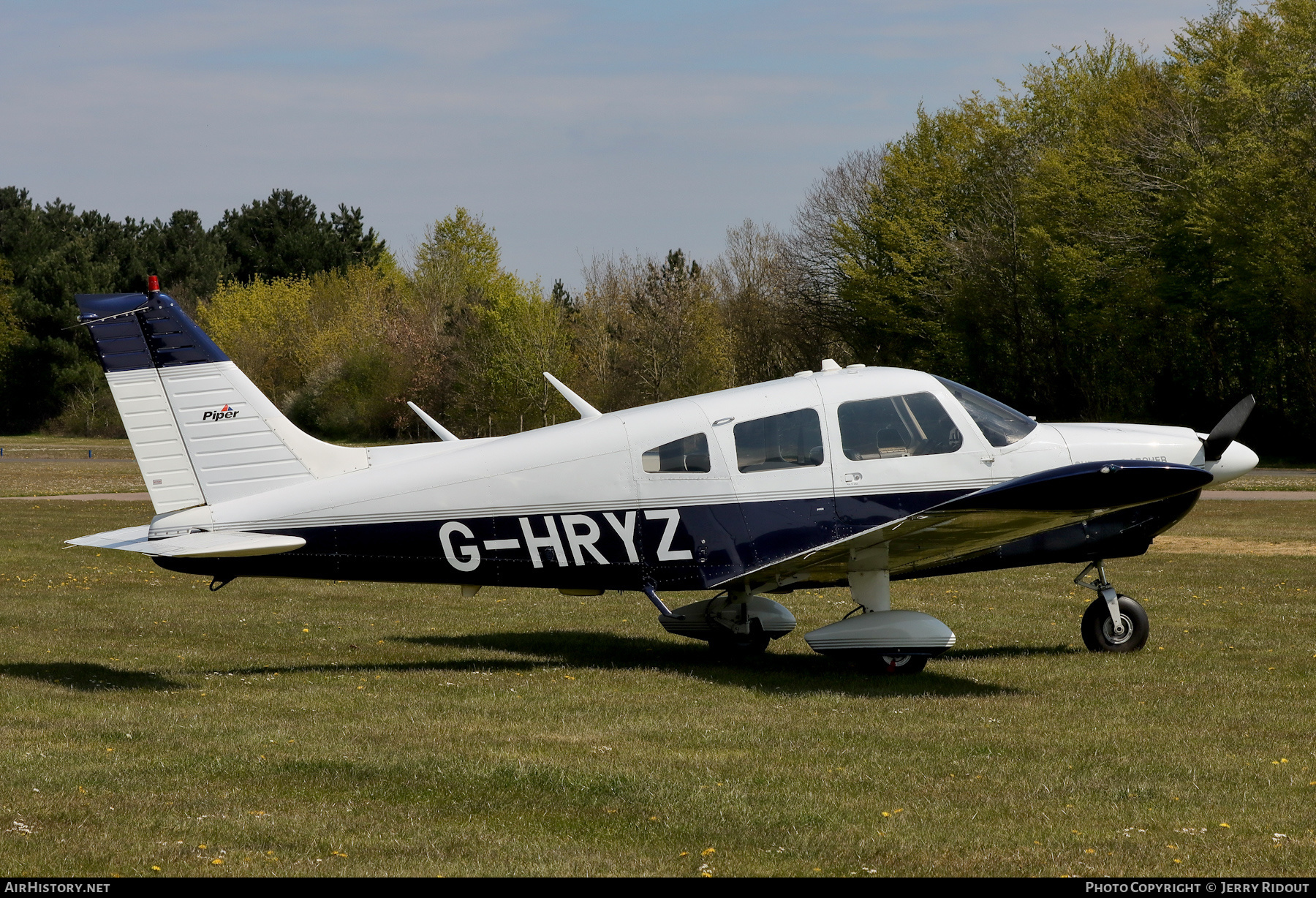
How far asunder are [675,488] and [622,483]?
16.6 inches

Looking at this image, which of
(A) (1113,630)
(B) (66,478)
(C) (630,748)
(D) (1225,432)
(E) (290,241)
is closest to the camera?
(C) (630,748)

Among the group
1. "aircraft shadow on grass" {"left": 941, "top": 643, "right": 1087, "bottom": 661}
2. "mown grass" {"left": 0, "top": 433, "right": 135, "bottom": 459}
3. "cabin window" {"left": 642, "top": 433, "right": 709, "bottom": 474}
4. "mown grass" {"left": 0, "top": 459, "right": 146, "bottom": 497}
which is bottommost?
"aircraft shadow on grass" {"left": 941, "top": 643, "right": 1087, "bottom": 661}

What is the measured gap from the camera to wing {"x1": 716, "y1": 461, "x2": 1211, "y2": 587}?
28.4 ft

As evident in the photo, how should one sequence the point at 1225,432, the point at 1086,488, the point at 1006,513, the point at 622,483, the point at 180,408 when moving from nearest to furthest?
the point at 1086,488
the point at 1006,513
the point at 180,408
the point at 622,483
the point at 1225,432

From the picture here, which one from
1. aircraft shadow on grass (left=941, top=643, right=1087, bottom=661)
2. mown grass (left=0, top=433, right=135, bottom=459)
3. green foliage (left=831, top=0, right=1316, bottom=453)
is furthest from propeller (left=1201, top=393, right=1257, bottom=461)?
mown grass (left=0, top=433, right=135, bottom=459)

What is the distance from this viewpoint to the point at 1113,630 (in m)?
11.1

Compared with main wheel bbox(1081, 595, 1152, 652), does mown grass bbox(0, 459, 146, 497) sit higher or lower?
higher

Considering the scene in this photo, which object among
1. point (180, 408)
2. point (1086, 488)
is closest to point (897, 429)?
point (1086, 488)

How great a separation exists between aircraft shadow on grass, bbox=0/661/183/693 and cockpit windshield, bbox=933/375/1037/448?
666cm

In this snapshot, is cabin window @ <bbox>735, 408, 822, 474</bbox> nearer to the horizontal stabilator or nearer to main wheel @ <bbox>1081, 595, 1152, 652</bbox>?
the horizontal stabilator

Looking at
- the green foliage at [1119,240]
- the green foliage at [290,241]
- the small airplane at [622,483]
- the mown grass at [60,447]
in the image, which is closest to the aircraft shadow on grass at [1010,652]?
the small airplane at [622,483]

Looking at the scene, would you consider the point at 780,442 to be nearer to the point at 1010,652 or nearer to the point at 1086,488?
the point at 1086,488

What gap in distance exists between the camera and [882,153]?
62.7m
